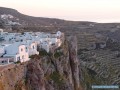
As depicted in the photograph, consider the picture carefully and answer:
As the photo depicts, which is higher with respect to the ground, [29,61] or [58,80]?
[29,61]

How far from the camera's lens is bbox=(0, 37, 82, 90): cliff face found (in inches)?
1758

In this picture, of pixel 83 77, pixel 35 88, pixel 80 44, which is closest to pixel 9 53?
pixel 35 88

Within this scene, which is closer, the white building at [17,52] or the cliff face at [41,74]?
the cliff face at [41,74]

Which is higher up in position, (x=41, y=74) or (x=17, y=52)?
(x=17, y=52)

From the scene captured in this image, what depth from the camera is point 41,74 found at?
50719 mm

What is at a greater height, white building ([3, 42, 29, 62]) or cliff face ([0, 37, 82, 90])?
white building ([3, 42, 29, 62])

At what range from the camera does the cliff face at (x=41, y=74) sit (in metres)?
44.7

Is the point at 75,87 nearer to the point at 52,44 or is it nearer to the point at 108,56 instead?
the point at 52,44

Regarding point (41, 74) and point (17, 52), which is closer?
point (41, 74)

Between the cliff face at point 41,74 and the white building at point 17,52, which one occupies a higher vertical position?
the white building at point 17,52

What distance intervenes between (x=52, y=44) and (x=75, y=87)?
8.63 meters

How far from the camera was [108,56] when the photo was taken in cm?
12238

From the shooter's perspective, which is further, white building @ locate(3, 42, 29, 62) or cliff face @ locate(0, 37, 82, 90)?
white building @ locate(3, 42, 29, 62)

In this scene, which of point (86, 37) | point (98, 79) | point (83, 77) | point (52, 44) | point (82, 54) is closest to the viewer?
point (52, 44)
